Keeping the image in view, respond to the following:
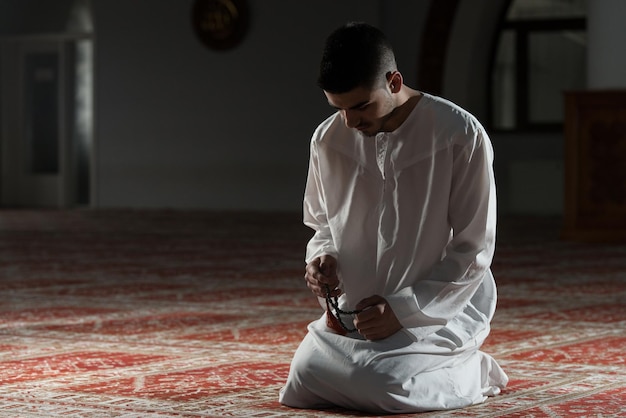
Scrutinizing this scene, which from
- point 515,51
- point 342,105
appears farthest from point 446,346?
point 515,51

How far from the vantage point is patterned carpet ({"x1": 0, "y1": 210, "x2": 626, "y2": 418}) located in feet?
10.4

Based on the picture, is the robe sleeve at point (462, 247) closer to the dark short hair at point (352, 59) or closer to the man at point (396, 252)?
the man at point (396, 252)

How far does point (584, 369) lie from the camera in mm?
3693

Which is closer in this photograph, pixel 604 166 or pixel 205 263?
pixel 205 263

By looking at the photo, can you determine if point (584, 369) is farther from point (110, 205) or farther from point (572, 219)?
point (110, 205)

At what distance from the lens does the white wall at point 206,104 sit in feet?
49.4

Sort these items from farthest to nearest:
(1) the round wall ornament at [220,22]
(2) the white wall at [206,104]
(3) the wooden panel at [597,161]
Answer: (1) the round wall ornament at [220,22] → (2) the white wall at [206,104] → (3) the wooden panel at [597,161]

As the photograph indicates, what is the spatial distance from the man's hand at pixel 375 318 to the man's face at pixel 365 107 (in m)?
0.39

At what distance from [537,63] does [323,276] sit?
1187 centimetres

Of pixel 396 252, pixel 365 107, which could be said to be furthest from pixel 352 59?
pixel 396 252

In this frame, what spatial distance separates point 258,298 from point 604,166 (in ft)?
16.7

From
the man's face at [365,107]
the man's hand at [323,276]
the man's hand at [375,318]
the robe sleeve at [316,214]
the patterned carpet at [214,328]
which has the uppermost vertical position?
the man's face at [365,107]

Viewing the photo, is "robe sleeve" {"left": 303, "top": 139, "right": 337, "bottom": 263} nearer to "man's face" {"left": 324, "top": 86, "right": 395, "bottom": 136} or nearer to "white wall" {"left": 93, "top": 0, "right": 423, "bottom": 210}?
"man's face" {"left": 324, "top": 86, "right": 395, "bottom": 136}

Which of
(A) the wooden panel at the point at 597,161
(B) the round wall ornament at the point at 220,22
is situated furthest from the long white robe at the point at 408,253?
(B) the round wall ornament at the point at 220,22
